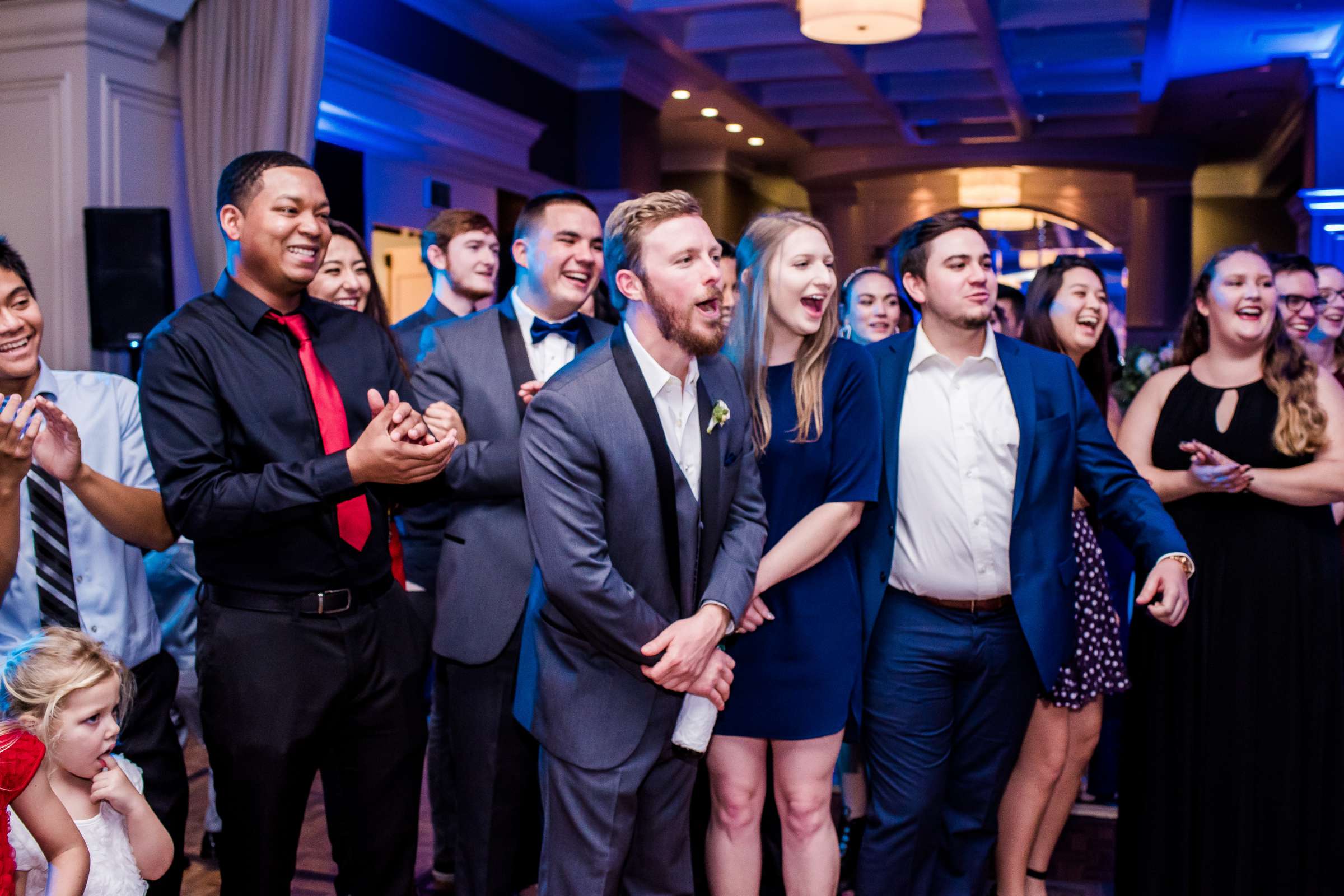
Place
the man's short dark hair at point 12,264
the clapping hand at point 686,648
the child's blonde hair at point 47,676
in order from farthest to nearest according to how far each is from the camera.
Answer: the man's short dark hair at point 12,264, the clapping hand at point 686,648, the child's blonde hair at point 47,676

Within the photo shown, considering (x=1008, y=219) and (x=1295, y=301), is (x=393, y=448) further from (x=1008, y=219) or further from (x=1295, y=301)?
(x=1008, y=219)

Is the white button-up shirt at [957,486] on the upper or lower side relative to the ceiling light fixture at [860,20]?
lower

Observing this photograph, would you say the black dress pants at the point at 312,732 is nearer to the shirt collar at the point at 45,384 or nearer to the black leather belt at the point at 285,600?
the black leather belt at the point at 285,600

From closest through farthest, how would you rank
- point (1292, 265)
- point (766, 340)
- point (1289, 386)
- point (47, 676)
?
point (47, 676), point (766, 340), point (1289, 386), point (1292, 265)

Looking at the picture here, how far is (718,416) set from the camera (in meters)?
2.07

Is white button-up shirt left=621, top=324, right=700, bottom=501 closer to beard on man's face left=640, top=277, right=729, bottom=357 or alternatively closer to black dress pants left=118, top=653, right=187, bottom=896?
beard on man's face left=640, top=277, right=729, bottom=357

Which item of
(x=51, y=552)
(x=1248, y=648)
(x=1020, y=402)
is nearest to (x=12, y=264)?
(x=51, y=552)

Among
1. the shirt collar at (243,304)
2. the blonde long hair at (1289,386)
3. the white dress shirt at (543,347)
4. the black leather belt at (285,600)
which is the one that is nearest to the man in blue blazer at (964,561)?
the blonde long hair at (1289,386)

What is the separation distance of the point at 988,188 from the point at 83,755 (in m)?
13.0

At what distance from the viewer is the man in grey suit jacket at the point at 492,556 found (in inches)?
98.3

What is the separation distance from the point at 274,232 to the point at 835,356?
118 centimetres

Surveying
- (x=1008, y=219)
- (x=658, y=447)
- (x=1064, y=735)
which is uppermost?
(x=1008, y=219)

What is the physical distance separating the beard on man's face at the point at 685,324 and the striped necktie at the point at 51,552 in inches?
47.0

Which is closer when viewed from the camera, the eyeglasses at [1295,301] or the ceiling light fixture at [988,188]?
the eyeglasses at [1295,301]
